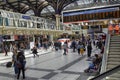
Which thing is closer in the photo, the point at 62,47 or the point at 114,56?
the point at 114,56

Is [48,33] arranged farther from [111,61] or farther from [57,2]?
[111,61]

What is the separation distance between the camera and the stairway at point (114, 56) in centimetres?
857

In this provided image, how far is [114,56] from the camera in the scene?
405 inches

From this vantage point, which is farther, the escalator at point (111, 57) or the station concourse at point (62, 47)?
the station concourse at point (62, 47)

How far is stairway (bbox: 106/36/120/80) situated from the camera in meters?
8.57

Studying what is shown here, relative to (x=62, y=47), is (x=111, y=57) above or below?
above

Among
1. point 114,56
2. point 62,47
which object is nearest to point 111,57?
point 114,56

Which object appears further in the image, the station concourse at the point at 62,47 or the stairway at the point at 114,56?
the station concourse at the point at 62,47

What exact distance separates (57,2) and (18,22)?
19015 mm

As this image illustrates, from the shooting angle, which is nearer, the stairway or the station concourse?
the stairway

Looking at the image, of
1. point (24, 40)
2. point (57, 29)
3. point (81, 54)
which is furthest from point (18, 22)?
point (57, 29)

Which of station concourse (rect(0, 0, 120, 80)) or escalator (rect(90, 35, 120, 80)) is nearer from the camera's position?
escalator (rect(90, 35, 120, 80))

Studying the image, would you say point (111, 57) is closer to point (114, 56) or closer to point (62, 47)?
point (114, 56)

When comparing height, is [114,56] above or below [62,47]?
above
